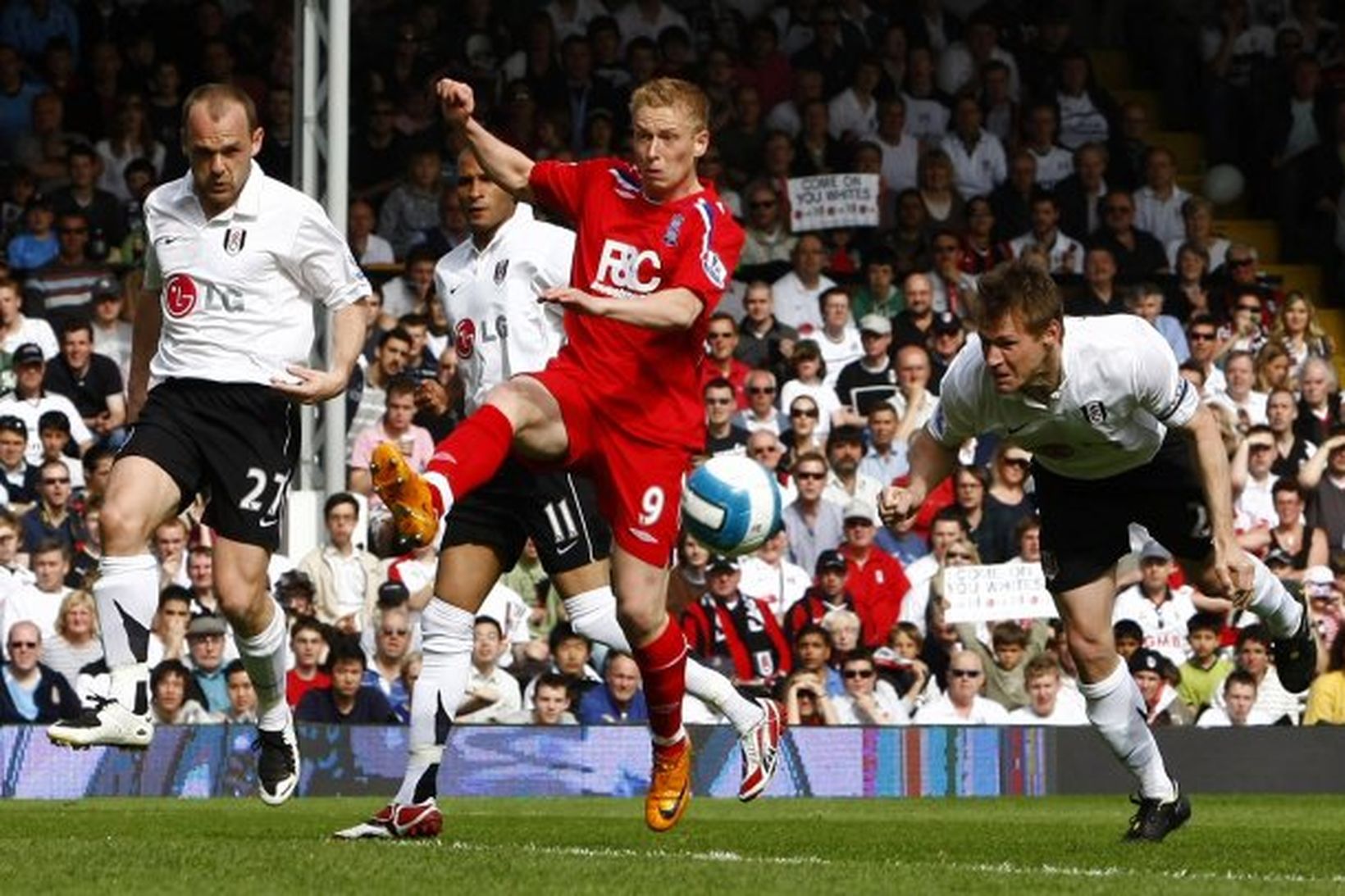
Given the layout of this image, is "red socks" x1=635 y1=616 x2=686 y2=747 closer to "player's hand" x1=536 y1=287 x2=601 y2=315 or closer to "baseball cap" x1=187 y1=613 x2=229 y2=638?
"player's hand" x1=536 y1=287 x2=601 y2=315

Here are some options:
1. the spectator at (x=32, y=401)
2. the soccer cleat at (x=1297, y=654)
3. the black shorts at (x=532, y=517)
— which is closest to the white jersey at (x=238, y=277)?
the black shorts at (x=532, y=517)

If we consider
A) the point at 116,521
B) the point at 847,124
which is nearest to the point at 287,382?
the point at 116,521

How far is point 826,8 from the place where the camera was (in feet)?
79.9

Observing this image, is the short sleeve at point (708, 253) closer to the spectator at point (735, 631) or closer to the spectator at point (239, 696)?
the spectator at point (239, 696)

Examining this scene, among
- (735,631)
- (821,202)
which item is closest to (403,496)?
(735,631)

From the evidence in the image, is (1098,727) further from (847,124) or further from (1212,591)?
(847,124)

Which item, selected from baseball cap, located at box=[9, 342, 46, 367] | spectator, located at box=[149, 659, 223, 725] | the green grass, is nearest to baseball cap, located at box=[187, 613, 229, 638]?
spectator, located at box=[149, 659, 223, 725]

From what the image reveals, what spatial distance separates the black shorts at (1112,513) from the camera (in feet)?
36.2

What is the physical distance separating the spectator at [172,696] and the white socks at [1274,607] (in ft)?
22.4

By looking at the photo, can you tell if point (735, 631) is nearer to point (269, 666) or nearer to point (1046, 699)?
point (1046, 699)

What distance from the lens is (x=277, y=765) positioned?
1105cm

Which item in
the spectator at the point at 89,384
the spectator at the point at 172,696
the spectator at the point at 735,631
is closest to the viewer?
the spectator at the point at 172,696

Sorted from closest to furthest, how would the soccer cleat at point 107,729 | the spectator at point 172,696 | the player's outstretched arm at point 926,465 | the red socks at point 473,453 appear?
the red socks at point 473,453, the soccer cleat at point 107,729, the player's outstretched arm at point 926,465, the spectator at point 172,696

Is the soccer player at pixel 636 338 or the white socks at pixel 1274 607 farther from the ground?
the soccer player at pixel 636 338
